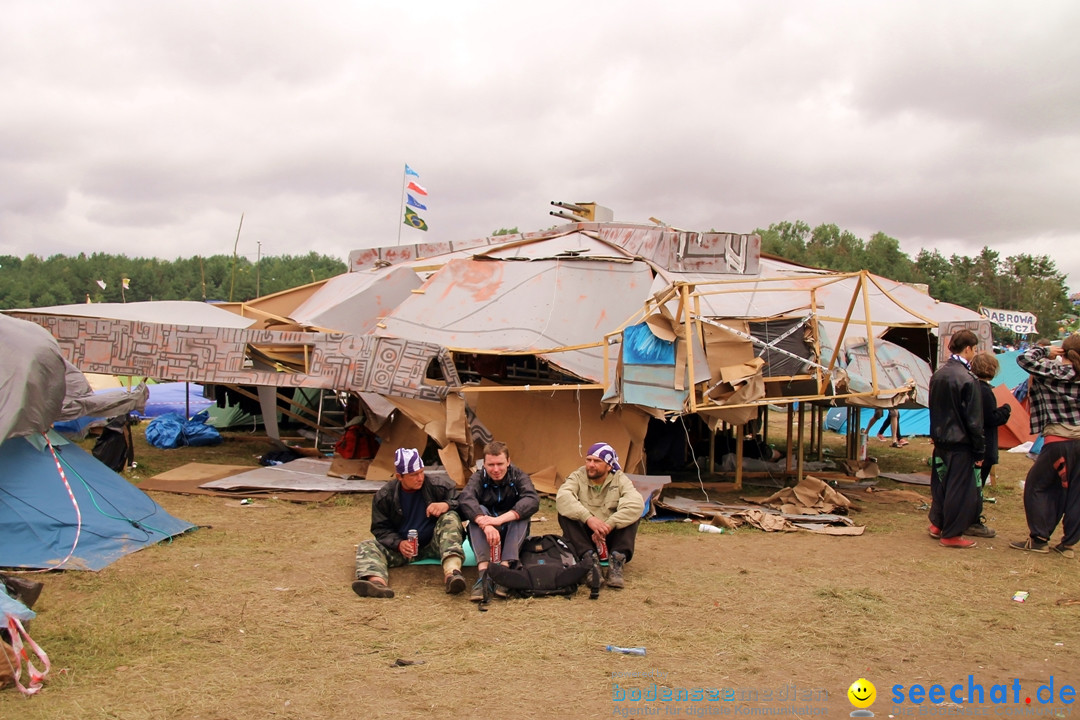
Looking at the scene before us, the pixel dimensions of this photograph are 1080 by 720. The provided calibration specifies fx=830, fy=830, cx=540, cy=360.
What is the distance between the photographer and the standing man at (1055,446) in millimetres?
6266

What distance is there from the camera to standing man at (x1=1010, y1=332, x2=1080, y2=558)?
6.27 m

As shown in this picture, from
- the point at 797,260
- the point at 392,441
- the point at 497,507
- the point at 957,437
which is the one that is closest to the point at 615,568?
the point at 497,507

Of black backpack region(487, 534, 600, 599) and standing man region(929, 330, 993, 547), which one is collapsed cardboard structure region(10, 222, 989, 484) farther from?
black backpack region(487, 534, 600, 599)

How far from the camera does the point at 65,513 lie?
6.26 m

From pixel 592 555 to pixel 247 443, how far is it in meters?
9.51

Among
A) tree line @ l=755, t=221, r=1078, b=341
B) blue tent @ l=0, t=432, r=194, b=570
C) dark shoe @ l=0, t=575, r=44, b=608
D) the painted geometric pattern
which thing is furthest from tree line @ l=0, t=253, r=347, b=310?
Answer: dark shoe @ l=0, t=575, r=44, b=608

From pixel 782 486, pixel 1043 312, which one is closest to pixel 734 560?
pixel 782 486

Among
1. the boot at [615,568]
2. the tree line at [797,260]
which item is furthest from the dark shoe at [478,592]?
the tree line at [797,260]

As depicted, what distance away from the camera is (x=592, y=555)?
5.55 meters

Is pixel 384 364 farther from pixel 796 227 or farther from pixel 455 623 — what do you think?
pixel 796 227

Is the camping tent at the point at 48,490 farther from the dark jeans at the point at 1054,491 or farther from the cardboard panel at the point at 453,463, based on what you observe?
the dark jeans at the point at 1054,491

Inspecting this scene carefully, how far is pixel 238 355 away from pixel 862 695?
767 centimetres

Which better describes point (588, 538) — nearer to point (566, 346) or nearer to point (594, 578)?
point (594, 578)

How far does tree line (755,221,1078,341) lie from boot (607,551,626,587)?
127ft
